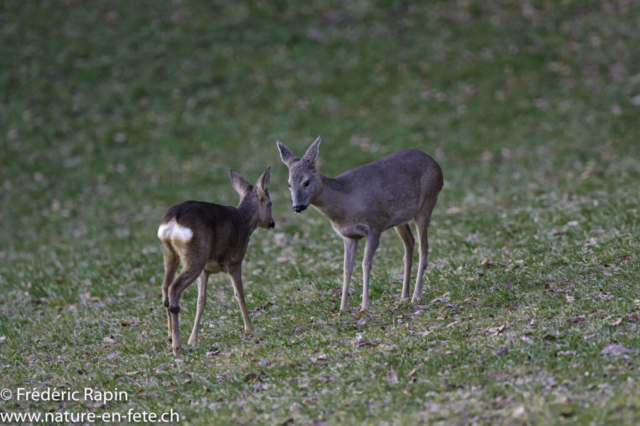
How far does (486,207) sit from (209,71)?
11.3 meters

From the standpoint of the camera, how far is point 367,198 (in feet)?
25.8

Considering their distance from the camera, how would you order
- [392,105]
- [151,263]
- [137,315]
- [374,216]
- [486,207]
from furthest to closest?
[392,105], [486,207], [151,263], [137,315], [374,216]

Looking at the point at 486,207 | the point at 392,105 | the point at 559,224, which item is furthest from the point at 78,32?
the point at 559,224

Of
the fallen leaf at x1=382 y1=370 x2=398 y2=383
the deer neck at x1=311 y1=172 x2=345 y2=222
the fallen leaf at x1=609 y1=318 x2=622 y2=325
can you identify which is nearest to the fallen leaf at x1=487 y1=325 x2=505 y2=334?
the fallen leaf at x1=609 y1=318 x2=622 y2=325

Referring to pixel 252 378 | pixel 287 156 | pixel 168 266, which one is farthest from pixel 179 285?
pixel 287 156

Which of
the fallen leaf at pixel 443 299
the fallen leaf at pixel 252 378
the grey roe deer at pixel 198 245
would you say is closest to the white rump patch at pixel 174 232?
the grey roe deer at pixel 198 245

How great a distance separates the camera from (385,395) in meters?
5.56

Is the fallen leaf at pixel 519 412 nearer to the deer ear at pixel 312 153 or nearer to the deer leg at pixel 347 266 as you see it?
the deer leg at pixel 347 266

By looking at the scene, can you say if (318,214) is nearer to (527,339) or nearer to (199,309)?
(199,309)

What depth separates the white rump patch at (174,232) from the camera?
681 cm

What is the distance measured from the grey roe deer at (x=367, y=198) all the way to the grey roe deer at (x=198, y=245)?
2.15ft

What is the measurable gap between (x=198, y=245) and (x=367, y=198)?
2017mm

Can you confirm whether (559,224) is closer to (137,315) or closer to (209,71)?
(137,315)

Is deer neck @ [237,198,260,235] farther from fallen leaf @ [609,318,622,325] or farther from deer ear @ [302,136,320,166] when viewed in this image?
fallen leaf @ [609,318,622,325]
